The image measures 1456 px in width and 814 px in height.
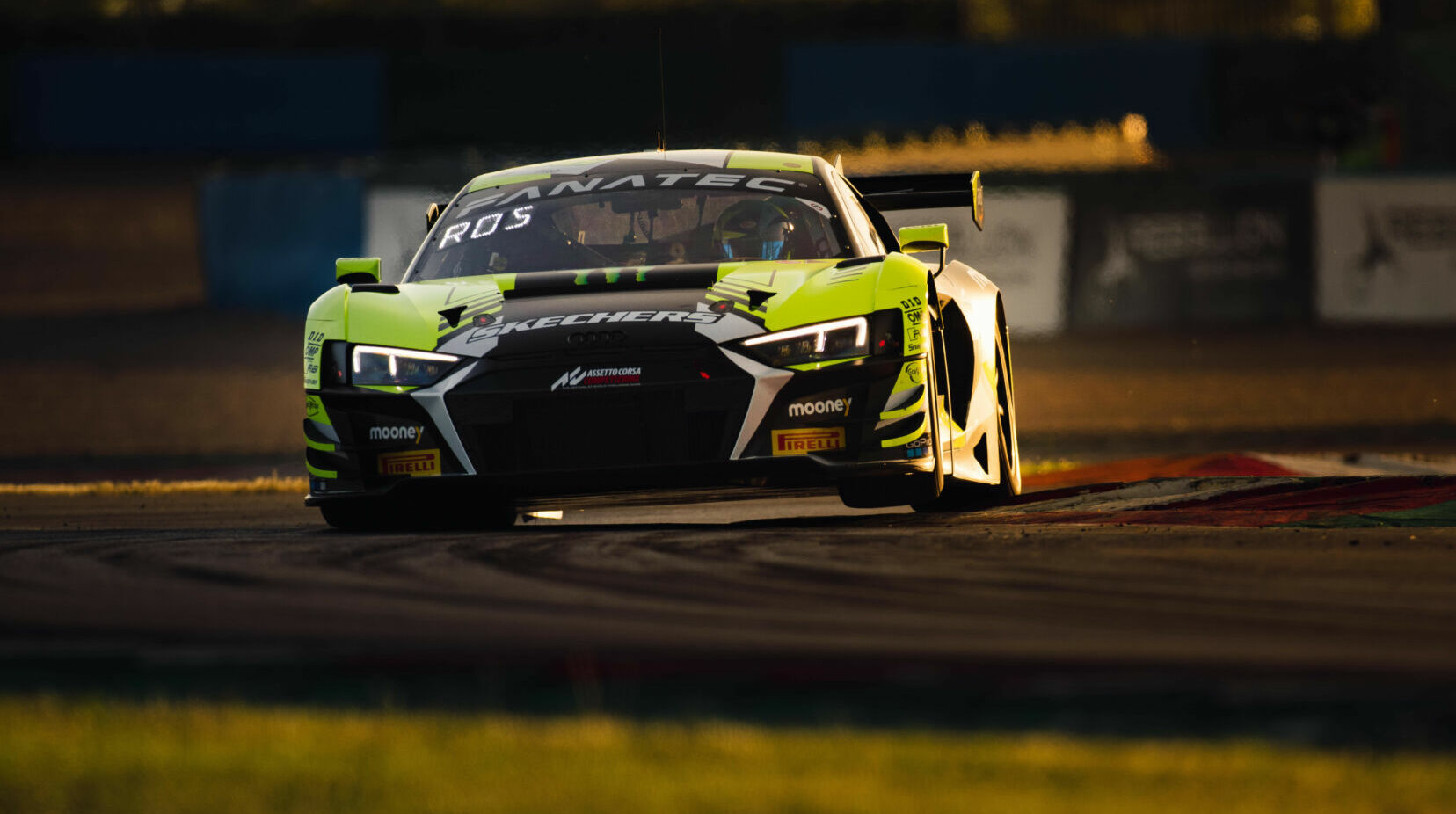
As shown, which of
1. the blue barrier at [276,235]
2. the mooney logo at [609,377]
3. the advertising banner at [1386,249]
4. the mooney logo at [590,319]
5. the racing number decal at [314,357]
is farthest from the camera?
the blue barrier at [276,235]

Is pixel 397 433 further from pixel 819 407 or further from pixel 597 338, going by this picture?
pixel 819 407

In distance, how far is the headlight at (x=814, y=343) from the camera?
20.2 feet

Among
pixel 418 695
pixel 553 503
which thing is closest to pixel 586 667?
pixel 418 695

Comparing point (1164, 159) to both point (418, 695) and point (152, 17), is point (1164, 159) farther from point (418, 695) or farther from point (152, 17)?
point (418, 695)

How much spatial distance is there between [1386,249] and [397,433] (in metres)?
15.8

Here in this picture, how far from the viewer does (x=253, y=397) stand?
18016 millimetres

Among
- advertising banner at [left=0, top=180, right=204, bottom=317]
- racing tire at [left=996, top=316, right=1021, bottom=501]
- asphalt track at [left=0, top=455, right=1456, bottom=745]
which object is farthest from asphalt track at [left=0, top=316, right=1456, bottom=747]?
advertising banner at [left=0, top=180, right=204, bottom=317]

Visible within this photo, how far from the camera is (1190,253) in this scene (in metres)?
20.6

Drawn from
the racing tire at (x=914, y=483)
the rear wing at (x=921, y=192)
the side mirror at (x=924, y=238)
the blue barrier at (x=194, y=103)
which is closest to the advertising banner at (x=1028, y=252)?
the rear wing at (x=921, y=192)

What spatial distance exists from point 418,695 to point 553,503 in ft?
11.0

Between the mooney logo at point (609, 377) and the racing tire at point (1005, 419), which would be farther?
the racing tire at point (1005, 419)

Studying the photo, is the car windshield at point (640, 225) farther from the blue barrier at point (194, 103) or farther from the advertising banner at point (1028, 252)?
the blue barrier at point (194, 103)

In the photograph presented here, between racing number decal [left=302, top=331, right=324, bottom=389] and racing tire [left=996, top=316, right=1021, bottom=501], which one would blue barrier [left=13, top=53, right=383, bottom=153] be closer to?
racing tire [left=996, top=316, right=1021, bottom=501]

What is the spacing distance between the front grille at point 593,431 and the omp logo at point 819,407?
0.60ft
